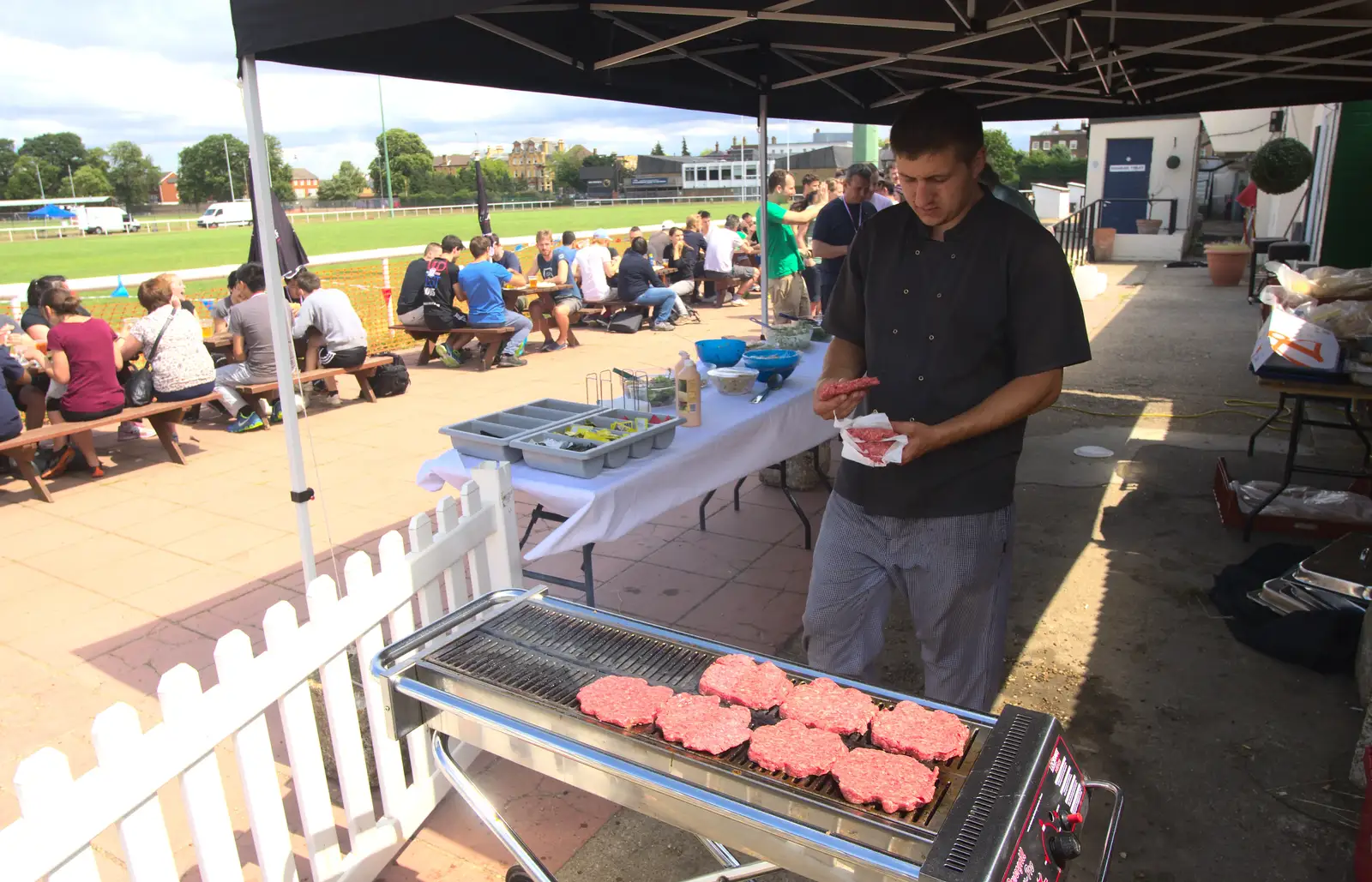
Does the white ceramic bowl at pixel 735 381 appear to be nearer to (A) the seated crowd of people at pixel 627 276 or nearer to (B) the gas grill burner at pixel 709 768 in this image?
(B) the gas grill burner at pixel 709 768

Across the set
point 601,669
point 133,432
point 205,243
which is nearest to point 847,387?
point 601,669

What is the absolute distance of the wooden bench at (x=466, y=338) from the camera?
9906 millimetres

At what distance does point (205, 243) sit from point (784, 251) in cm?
4884

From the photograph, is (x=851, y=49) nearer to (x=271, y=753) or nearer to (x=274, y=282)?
(x=274, y=282)

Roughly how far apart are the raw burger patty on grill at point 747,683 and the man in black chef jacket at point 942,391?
619 mm

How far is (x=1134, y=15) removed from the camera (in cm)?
382

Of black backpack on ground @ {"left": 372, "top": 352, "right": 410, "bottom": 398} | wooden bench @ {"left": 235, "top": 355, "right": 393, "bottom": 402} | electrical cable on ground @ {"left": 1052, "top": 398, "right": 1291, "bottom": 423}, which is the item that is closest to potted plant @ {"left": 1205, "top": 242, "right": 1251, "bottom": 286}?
electrical cable on ground @ {"left": 1052, "top": 398, "right": 1291, "bottom": 423}

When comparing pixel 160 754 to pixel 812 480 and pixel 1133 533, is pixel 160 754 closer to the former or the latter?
pixel 812 480

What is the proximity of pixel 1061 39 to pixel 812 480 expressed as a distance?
2.87m

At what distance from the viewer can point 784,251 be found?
9609 mm

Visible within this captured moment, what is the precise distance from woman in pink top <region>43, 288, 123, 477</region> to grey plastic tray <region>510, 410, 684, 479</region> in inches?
191

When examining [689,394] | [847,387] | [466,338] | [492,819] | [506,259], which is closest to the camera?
[492,819]

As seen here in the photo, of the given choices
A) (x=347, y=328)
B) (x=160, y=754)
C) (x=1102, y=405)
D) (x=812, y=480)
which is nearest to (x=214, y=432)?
(x=347, y=328)

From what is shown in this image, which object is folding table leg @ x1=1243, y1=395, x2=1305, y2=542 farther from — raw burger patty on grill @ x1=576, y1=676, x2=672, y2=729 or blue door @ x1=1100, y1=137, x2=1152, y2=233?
blue door @ x1=1100, y1=137, x2=1152, y2=233
